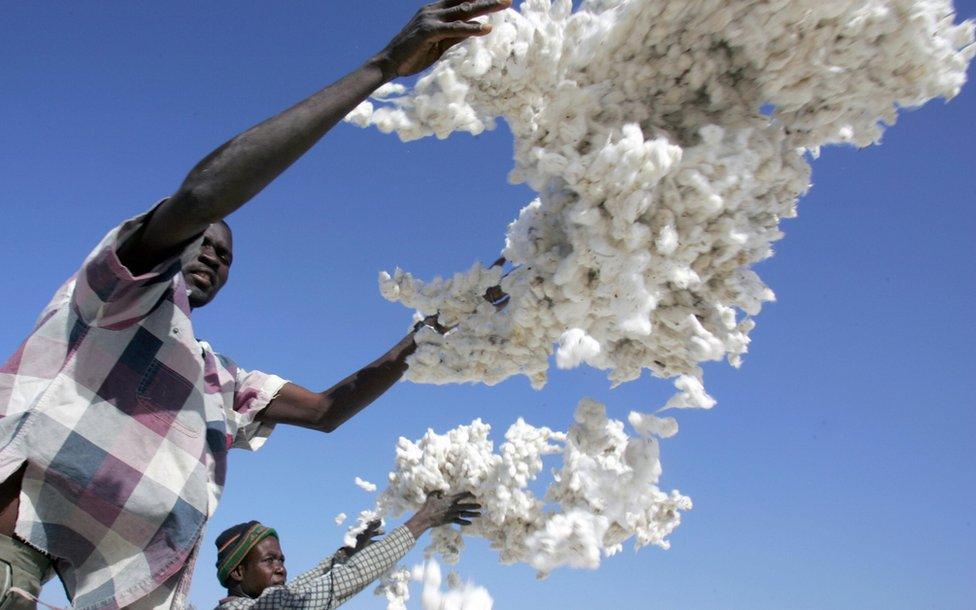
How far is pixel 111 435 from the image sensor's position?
1591 mm

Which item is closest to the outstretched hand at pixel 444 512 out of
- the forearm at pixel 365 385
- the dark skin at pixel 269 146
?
the forearm at pixel 365 385

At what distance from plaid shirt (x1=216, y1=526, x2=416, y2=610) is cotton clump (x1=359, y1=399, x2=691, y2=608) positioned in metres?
0.11

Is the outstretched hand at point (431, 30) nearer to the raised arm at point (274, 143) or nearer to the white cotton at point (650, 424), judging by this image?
the raised arm at point (274, 143)

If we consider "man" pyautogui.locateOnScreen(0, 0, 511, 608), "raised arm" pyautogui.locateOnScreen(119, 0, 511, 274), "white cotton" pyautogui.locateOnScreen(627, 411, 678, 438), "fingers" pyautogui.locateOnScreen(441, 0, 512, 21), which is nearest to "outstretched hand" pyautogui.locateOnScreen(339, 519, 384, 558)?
"man" pyautogui.locateOnScreen(0, 0, 511, 608)

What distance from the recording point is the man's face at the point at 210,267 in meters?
2.23

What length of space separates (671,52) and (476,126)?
1.50 feet

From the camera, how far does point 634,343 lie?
1689 millimetres

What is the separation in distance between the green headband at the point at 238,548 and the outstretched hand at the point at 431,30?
2.21 metres

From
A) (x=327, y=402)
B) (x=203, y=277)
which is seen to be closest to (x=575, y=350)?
(x=327, y=402)

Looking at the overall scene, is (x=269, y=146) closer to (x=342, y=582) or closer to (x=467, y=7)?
(x=467, y=7)

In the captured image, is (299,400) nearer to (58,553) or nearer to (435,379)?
(435,379)

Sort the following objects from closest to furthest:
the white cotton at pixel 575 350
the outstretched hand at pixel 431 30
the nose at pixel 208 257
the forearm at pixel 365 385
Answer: the outstretched hand at pixel 431 30, the white cotton at pixel 575 350, the forearm at pixel 365 385, the nose at pixel 208 257

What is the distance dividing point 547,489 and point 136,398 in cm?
110

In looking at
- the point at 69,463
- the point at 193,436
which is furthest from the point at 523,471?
the point at 69,463
